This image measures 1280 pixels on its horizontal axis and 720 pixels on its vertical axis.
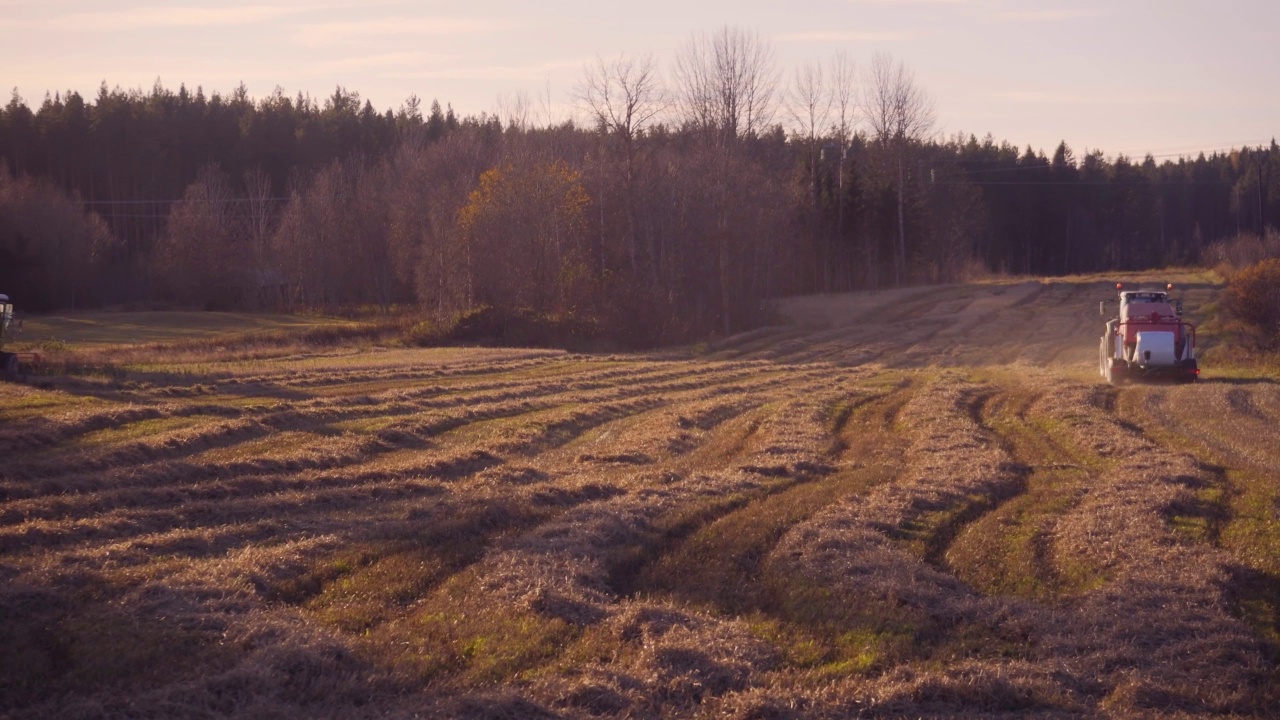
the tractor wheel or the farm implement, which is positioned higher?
the farm implement

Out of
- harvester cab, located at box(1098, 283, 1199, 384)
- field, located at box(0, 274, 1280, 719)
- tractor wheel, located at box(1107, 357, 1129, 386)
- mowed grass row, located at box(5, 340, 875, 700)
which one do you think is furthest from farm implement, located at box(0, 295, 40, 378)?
tractor wheel, located at box(1107, 357, 1129, 386)

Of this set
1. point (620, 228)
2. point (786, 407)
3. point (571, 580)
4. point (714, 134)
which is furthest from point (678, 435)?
point (714, 134)

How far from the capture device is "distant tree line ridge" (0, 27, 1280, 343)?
174 feet

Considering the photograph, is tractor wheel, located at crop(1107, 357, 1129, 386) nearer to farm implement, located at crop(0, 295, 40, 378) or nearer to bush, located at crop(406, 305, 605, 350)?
bush, located at crop(406, 305, 605, 350)

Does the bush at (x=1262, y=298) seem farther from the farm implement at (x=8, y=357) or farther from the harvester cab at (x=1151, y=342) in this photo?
the farm implement at (x=8, y=357)

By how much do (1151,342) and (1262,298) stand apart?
12.5m

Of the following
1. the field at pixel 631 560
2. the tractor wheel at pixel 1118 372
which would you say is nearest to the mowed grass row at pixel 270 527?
the field at pixel 631 560

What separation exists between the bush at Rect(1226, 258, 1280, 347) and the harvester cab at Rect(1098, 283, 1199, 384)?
33.6 feet

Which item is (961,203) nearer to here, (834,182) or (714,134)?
(834,182)

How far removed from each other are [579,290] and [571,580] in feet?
139

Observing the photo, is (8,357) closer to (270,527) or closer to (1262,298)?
(270,527)

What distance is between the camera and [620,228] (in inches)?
2174

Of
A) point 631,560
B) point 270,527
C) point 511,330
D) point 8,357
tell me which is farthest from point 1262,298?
point 8,357

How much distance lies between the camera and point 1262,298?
3775 centimetres
